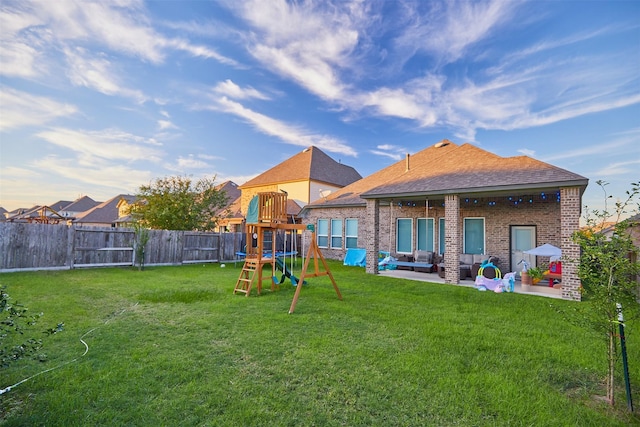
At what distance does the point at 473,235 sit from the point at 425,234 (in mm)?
2117

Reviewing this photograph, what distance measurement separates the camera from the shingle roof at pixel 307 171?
28.5 m

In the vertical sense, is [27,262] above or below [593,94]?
below

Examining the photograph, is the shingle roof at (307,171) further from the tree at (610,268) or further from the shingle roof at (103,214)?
the tree at (610,268)

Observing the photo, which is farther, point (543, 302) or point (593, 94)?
point (593, 94)

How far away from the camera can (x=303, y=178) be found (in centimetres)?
2770

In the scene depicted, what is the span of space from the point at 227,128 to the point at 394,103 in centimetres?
970

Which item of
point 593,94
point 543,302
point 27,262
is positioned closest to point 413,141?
point 593,94

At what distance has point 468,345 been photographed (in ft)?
14.7

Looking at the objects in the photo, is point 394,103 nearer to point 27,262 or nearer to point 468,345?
point 468,345

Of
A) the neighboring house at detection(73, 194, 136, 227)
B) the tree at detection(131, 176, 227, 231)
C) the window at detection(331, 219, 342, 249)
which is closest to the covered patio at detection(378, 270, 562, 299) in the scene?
the window at detection(331, 219, 342, 249)

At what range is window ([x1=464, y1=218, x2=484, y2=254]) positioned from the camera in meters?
12.6

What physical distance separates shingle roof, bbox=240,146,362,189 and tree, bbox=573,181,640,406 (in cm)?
2467

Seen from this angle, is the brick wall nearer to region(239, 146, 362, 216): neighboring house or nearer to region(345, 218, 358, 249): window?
region(345, 218, 358, 249): window

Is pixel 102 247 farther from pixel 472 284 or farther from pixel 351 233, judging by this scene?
pixel 472 284
